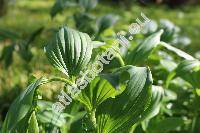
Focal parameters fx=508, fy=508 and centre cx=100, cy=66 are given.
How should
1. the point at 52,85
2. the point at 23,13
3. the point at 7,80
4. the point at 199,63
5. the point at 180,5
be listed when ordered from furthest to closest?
1. the point at 180,5
2. the point at 23,13
3. the point at 7,80
4. the point at 52,85
5. the point at 199,63

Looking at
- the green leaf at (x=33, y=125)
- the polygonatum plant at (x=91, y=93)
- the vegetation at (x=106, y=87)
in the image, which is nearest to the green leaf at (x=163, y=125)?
the vegetation at (x=106, y=87)

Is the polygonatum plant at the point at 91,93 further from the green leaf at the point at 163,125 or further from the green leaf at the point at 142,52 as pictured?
the green leaf at the point at 163,125

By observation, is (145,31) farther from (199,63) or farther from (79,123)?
(79,123)

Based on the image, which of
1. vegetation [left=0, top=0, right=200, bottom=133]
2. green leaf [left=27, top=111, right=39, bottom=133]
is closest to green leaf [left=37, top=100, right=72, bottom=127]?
vegetation [left=0, top=0, right=200, bottom=133]

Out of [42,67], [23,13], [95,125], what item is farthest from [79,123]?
[23,13]

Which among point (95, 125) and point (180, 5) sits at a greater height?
point (95, 125)

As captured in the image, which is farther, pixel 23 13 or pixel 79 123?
pixel 23 13
